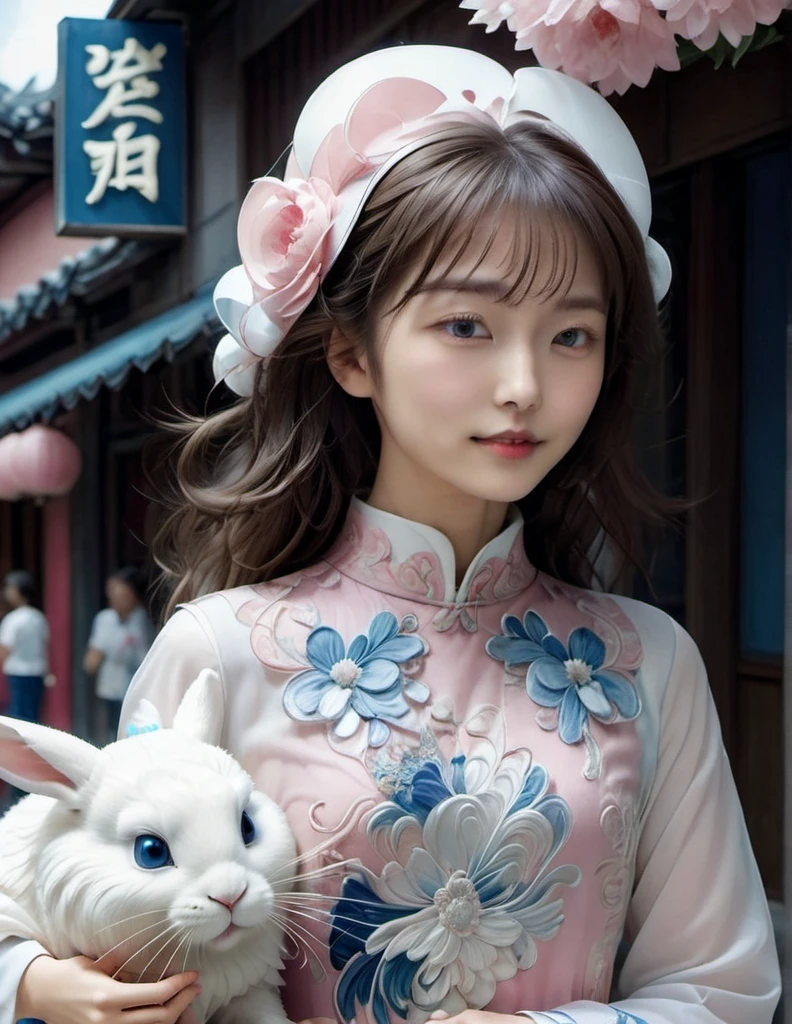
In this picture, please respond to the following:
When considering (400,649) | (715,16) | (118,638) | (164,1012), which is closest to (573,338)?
(400,649)

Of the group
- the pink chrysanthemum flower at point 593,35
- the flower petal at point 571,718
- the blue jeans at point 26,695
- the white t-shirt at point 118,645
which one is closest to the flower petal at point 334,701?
the flower petal at point 571,718

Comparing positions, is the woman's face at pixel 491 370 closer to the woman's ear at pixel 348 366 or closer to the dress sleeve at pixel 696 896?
the woman's ear at pixel 348 366

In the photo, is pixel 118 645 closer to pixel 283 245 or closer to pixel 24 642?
pixel 24 642

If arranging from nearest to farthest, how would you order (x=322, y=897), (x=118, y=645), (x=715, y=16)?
1. (x=322, y=897)
2. (x=715, y=16)
3. (x=118, y=645)

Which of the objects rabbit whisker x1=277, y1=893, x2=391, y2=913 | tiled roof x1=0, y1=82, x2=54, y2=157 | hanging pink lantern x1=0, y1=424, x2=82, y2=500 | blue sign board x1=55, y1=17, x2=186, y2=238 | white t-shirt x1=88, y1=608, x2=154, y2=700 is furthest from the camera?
hanging pink lantern x1=0, y1=424, x2=82, y2=500

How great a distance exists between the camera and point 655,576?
2.47 m

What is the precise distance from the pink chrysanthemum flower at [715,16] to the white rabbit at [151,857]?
36.5 inches

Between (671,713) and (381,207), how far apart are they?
0.59 meters

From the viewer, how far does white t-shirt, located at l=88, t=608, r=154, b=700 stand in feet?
8.46

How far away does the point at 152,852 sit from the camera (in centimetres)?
94

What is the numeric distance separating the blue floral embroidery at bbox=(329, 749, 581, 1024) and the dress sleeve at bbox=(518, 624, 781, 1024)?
0.15m

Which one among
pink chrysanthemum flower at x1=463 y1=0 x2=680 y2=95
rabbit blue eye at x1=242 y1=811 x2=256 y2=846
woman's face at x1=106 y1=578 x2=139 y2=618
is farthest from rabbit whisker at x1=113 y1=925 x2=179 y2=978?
woman's face at x1=106 y1=578 x2=139 y2=618

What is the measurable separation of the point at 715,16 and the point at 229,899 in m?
1.08

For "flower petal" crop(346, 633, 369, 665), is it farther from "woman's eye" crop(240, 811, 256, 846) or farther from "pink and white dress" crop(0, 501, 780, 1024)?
"woman's eye" crop(240, 811, 256, 846)
